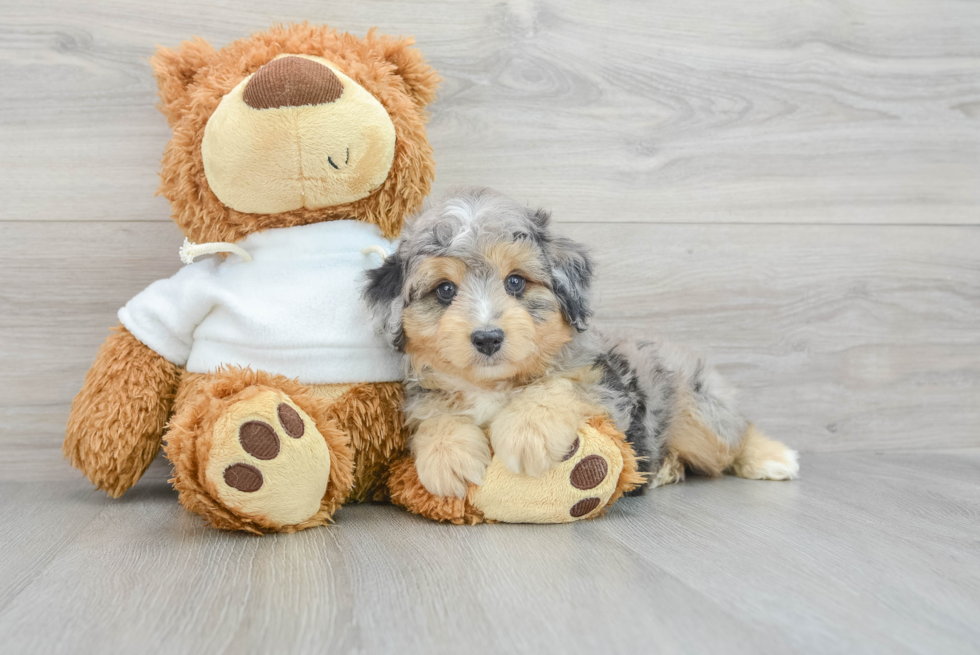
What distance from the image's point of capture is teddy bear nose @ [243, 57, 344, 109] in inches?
65.2

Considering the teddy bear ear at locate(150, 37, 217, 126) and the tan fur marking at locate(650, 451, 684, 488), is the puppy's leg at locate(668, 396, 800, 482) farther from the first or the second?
the teddy bear ear at locate(150, 37, 217, 126)

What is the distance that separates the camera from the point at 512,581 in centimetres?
126

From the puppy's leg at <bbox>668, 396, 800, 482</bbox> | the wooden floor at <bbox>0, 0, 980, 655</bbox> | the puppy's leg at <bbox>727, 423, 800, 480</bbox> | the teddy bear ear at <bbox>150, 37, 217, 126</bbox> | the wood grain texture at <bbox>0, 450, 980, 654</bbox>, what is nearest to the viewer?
the wood grain texture at <bbox>0, 450, 980, 654</bbox>

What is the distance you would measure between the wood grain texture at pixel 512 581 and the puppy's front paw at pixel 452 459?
100mm

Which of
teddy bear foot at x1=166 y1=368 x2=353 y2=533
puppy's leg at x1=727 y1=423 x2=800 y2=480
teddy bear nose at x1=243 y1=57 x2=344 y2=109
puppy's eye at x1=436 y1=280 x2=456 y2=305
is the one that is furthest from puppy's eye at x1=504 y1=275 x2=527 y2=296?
puppy's leg at x1=727 y1=423 x2=800 y2=480

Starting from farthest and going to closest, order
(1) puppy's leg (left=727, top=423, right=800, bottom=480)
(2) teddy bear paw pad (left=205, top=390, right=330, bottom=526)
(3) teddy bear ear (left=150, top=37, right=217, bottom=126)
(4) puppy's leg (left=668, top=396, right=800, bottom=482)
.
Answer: (1) puppy's leg (left=727, top=423, right=800, bottom=480), (4) puppy's leg (left=668, top=396, right=800, bottom=482), (3) teddy bear ear (left=150, top=37, right=217, bottom=126), (2) teddy bear paw pad (left=205, top=390, right=330, bottom=526)

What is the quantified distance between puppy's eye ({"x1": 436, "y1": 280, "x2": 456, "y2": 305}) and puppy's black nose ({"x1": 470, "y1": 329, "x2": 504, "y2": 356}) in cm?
14

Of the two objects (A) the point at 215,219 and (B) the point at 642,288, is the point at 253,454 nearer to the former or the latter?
(A) the point at 215,219

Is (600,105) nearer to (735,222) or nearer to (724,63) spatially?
(724,63)

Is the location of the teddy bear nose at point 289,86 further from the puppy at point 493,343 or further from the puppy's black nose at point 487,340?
the puppy's black nose at point 487,340

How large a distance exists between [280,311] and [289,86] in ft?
1.67

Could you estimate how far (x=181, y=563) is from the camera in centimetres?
137

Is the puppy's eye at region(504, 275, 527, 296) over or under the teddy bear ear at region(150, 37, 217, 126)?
under

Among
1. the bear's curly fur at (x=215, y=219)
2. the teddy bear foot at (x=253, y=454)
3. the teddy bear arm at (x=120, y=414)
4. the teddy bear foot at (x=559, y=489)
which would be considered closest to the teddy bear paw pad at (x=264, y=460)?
the teddy bear foot at (x=253, y=454)
